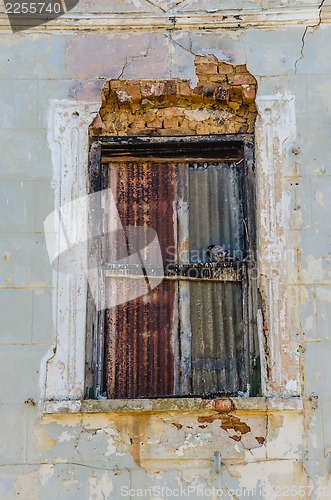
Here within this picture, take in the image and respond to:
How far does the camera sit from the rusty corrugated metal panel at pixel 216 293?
5.91m

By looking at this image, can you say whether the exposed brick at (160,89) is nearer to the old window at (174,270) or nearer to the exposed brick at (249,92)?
the old window at (174,270)

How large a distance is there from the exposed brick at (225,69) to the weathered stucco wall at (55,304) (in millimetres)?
44

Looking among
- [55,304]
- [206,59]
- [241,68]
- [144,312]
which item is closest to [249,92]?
[241,68]

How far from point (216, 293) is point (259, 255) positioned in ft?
1.42

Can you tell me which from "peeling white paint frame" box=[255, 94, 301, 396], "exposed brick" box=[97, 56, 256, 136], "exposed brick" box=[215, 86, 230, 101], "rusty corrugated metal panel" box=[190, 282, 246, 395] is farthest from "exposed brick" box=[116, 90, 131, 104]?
"rusty corrugated metal panel" box=[190, 282, 246, 395]

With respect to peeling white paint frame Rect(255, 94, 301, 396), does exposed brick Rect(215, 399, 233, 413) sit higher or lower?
lower

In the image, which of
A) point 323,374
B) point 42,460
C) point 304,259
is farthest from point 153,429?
point 304,259

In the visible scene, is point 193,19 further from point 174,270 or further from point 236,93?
point 174,270

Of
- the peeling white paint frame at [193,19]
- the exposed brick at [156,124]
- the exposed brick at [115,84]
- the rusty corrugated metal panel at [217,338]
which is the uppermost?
the peeling white paint frame at [193,19]

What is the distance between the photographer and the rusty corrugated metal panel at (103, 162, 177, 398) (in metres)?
5.89

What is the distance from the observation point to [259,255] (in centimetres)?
595

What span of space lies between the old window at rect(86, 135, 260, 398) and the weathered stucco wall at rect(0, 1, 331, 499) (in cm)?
33

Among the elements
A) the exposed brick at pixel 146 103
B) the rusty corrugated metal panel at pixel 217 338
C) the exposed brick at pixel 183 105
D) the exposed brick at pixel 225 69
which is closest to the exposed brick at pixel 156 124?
the exposed brick at pixel 183 105

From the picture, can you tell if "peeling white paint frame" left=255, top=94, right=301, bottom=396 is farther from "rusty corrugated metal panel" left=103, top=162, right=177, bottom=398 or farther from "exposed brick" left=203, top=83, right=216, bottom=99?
"rusty corrugated metal panel" left=103, top=162, right=177, bottom=398
